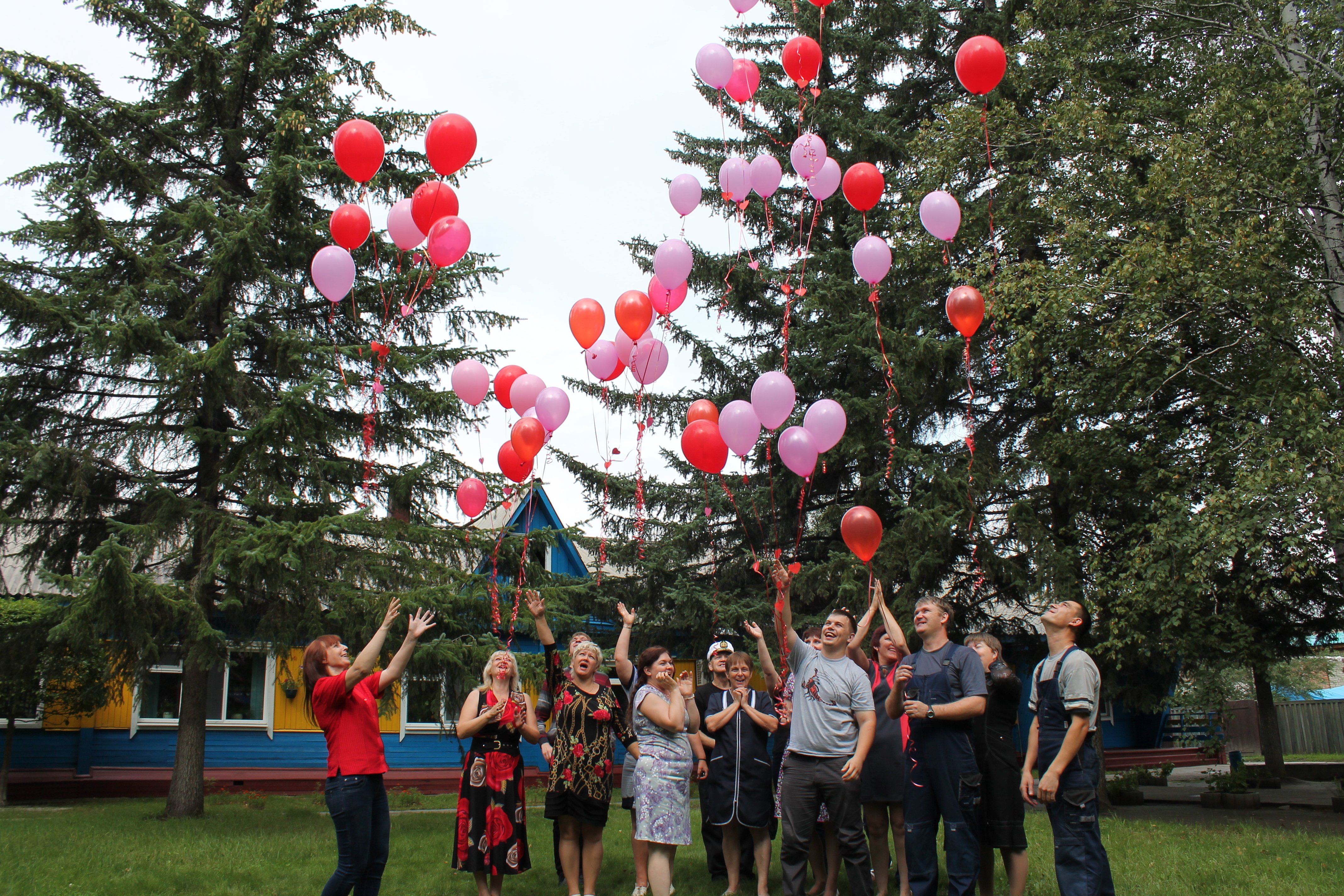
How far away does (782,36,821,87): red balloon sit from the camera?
372 inches

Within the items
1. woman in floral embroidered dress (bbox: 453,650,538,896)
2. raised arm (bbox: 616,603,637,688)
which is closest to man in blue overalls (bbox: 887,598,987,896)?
raised arm (bbox: 616,603,637,688)

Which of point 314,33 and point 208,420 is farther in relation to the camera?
point 314,33

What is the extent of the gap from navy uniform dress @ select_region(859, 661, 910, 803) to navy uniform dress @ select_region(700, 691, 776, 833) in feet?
2.39

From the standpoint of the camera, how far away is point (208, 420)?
11.3 meters

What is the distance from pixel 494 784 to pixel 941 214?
6514 mm

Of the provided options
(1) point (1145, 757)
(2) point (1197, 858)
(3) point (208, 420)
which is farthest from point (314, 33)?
(1) point (1145, 757)

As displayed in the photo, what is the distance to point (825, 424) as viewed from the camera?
7.83 m

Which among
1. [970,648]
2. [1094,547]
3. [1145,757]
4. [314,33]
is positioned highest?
[314,33]

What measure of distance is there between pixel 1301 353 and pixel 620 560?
996cm

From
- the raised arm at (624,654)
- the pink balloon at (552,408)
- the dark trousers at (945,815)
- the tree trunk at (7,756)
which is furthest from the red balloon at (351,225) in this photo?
the tree trunk at (7,756)

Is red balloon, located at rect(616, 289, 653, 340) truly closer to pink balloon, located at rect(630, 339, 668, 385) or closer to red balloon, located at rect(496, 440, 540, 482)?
pink balloon, located at rect(630, 339, 668, 385)

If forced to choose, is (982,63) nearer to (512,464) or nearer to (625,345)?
(625,345)

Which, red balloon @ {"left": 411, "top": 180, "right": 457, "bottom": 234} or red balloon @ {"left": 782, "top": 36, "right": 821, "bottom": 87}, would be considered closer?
red balloon @ {"left": 411, "top": 180, "right": 457, "bottom": 234}

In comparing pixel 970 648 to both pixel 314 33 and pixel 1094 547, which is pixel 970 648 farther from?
pixel 314 33
